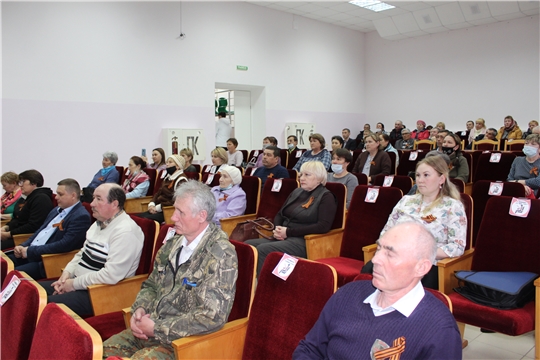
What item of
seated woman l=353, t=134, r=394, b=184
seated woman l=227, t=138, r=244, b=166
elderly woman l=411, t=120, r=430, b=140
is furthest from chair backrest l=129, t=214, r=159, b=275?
elderly woman l=411, t=120, r=430, b=140

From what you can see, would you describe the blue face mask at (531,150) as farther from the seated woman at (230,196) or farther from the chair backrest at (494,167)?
the seated woman at (230,196)

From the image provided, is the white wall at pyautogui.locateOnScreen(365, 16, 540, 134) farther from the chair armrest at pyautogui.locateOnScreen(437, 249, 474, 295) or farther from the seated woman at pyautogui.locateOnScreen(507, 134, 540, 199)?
the chair armrest at pyautogui.locateOnScreen(437, 249, 474, 295)

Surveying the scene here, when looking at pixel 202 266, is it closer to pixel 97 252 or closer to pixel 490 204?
pixel 97 252

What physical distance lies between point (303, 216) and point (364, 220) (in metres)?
0.44

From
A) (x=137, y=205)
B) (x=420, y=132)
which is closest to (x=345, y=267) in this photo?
(x=137, y=205)

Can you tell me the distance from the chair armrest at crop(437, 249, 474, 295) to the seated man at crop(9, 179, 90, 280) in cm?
226

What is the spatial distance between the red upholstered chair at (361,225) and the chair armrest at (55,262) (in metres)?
1.63

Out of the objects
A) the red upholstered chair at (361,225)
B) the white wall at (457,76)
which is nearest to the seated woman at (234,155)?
the red upholstered chair at (361,225)

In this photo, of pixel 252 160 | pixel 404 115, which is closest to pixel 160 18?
pixel 252 160

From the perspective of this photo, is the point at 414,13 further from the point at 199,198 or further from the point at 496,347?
the point at 199,198

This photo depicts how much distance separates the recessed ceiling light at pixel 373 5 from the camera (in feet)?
31.5

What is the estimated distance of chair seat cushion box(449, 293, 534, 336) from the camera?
1.98 metres

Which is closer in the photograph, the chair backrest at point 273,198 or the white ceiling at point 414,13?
the chair backrest at point 273,198

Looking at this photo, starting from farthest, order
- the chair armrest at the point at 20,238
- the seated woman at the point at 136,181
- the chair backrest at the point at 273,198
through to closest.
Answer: the seated woman at the point at 136,181 < the chair backrest at the point at 273,198 < the chair armrest at the point at 20,238
